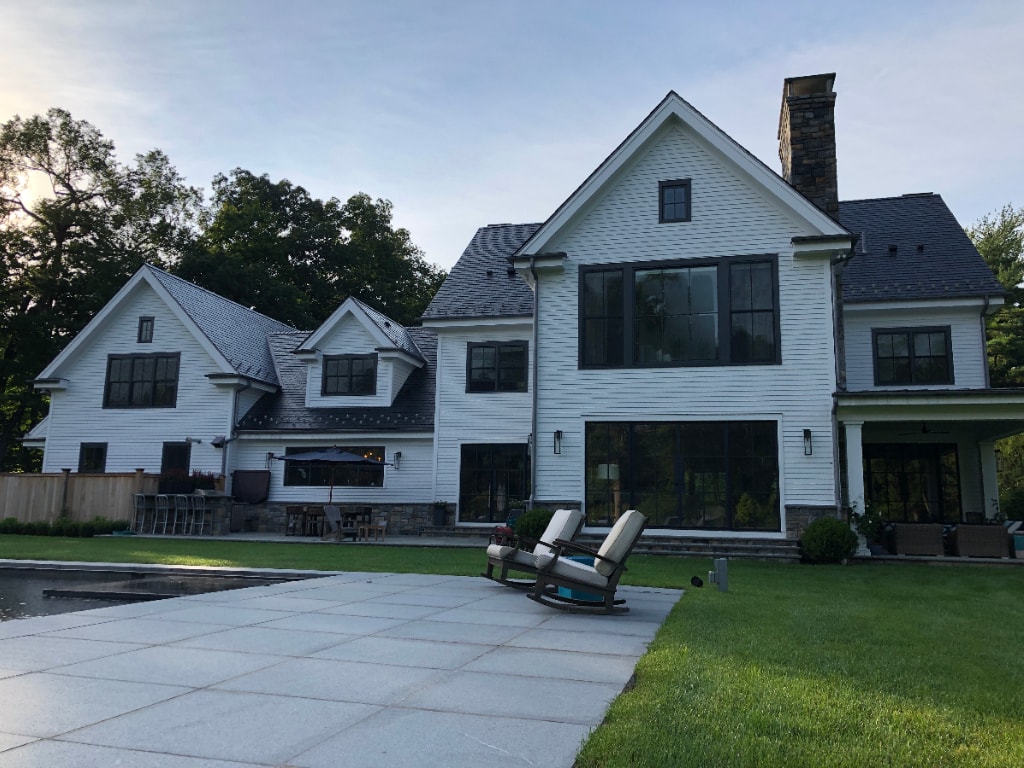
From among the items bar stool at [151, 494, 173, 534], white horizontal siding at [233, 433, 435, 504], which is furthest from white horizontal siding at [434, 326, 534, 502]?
bar stool at [151, 494, 173, 534]

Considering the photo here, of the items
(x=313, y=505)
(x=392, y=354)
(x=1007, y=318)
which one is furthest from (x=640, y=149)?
(x=1007, y=318)

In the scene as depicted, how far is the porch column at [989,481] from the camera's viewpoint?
752 inches

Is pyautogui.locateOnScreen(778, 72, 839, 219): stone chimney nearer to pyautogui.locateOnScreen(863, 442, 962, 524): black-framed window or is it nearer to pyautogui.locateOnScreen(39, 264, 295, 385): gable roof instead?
pyautogui.locateOnScreen(863, 442, 962, 524): black-framed window

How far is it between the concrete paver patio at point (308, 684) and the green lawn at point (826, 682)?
1.19 feet

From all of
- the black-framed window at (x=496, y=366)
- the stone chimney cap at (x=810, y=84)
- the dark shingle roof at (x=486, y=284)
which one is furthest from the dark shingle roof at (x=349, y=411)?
the stone chimney cap at (x=810, y=84)

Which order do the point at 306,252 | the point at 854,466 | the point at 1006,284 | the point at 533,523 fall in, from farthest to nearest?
the point at 306,252 < the point at 1006,284 < the point at 533,523 < the point at 854,466

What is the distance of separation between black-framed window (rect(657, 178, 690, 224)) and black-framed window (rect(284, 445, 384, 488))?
34.8ft

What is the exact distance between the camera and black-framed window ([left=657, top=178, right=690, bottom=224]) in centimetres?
1794

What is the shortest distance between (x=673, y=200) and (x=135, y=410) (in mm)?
18081

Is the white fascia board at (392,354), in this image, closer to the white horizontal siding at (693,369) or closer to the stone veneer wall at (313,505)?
the stone veneer wall at (313,505)

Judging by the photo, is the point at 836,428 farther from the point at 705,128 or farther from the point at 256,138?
the point at 256,138

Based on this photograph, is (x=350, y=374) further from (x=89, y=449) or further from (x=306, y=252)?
(x=306, y=252)

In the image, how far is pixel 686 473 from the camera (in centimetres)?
1702

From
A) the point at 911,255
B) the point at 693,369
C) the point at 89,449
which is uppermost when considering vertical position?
the point at 911,255
